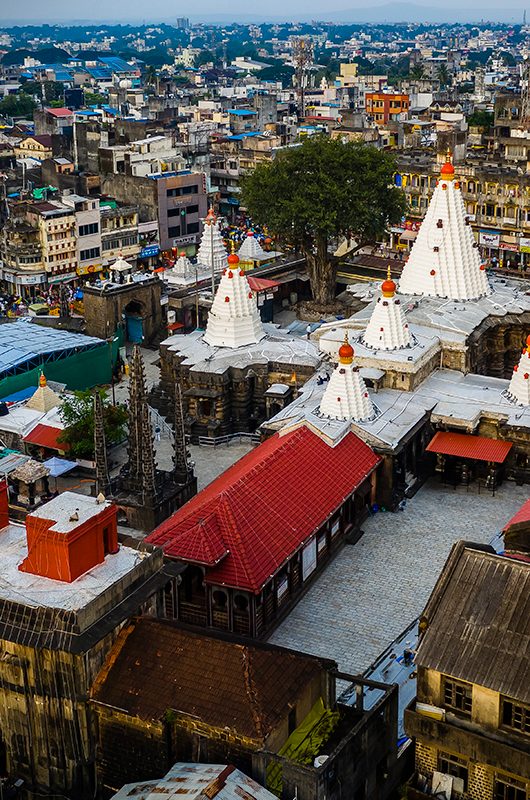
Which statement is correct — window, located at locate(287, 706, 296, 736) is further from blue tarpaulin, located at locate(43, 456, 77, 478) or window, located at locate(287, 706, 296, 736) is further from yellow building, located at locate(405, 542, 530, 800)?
blue tarpaulin, located at locate(43, 456, 77, 478)

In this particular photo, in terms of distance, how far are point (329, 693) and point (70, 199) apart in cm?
5597

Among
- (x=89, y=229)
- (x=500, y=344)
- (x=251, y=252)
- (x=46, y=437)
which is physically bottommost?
(x=46, y=437)

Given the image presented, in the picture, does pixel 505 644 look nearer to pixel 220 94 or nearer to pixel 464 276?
pixel 464 276

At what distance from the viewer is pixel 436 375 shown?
168 feet

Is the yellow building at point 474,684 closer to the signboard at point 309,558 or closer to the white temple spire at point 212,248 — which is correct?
the signboard at point 309,558

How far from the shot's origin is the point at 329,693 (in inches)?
1091

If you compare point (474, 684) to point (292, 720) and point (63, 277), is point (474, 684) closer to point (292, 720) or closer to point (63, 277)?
point (292, 720)

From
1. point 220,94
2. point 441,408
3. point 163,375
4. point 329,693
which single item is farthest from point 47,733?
point 220,94

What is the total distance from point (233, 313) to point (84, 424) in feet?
33.9

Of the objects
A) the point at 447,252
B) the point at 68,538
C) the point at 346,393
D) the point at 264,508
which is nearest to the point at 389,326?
the point at 346,393

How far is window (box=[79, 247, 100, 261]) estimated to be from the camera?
3044 inches

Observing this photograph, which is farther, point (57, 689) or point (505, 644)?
point (57, 689)

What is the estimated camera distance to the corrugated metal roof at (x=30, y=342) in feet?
179

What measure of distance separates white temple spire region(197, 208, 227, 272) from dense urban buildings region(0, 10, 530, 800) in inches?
13.9
